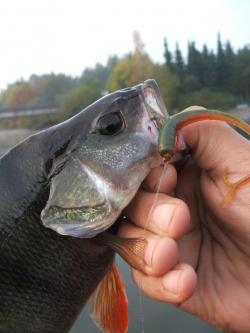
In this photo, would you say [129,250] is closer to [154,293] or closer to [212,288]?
[154,293]

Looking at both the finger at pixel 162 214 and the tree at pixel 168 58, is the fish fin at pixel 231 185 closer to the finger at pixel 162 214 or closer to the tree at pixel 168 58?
the finger at pixel 162 214

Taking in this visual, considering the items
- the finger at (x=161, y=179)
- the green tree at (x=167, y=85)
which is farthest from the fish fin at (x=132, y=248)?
the green tree at (x=167, y=85)

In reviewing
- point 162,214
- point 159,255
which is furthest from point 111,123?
point 159,255

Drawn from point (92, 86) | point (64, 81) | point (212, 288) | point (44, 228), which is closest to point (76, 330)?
point (212, 288)

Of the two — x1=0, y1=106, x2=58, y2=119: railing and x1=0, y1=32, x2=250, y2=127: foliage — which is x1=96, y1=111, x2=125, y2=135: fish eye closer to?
x1=0, y1=32, x2=250, y2=127: foliage

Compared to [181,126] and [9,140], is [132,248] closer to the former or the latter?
[181,126]

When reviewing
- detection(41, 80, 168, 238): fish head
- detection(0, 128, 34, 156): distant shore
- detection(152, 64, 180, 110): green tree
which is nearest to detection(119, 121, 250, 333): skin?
detection(41, 80, 168, 238): fish head
